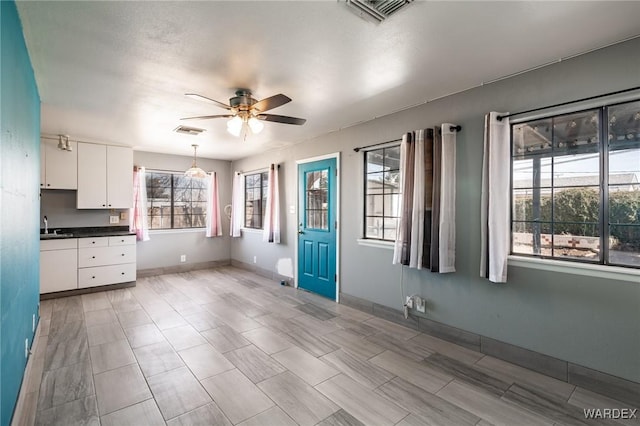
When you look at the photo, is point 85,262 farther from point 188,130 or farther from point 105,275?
point 188,130

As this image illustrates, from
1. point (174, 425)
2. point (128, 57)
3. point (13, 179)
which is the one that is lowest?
point (174, 425)

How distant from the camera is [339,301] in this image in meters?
4.31

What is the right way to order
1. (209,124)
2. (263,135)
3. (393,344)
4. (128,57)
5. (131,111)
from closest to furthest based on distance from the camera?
(128,57)
(393,344)
(131,111)
(209,124)
(263,135)

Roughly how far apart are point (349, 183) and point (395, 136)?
927 millimetres

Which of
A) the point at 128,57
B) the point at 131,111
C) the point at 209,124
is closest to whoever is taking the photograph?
the point at 128,57

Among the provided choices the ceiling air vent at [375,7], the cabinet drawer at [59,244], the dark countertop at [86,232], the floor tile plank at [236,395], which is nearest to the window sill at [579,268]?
the ceiling air vent at [375,7]

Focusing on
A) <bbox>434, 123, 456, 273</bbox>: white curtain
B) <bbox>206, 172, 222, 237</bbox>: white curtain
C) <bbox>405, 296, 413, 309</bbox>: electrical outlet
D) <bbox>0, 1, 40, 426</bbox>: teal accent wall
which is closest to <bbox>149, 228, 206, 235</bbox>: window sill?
<bbox>206, 172, 222, 237</bbox>: white curtain

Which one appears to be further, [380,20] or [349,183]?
[349,183]

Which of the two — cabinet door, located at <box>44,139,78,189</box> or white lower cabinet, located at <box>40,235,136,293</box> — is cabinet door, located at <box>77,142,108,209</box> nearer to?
cabinet door, located at <box>44,139,78,189</box>

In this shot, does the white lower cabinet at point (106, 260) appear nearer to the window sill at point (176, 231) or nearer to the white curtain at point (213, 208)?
the window sill at point (176, 231)

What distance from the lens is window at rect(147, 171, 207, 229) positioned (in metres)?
6.15

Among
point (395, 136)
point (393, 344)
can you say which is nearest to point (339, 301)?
point (393, 344)

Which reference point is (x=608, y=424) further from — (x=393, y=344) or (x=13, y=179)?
(x=13, y=179)

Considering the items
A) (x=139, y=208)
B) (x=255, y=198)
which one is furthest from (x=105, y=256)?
(x=255, y=198)
